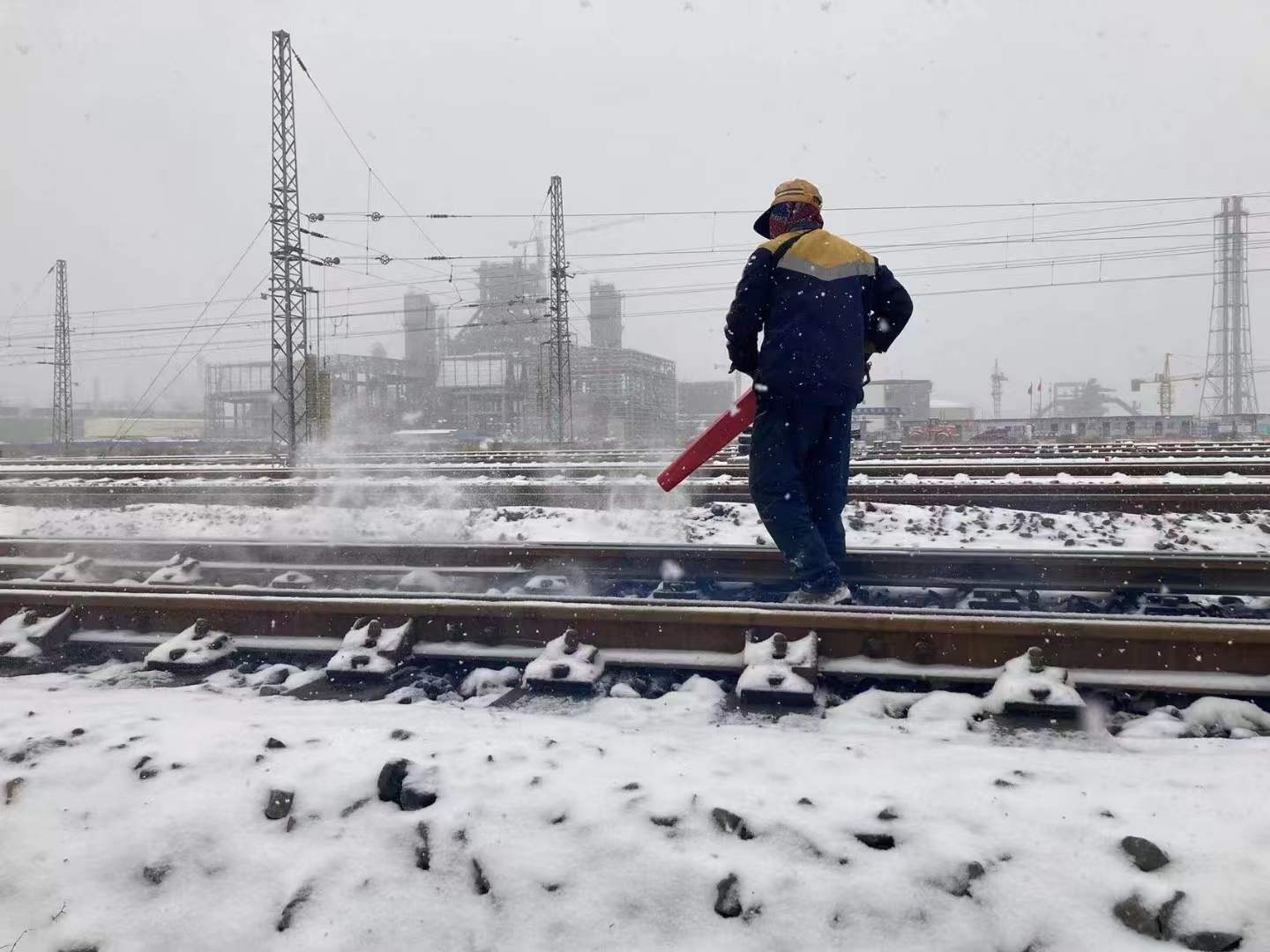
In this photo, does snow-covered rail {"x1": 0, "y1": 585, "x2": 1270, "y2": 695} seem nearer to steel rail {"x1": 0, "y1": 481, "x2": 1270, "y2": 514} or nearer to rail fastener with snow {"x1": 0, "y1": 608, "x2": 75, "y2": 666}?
rail fastener with snow {"x1": 0, "y1": 608, "x2": 75, "y2": 666}

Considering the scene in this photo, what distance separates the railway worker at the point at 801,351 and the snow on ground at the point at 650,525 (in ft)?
6.13

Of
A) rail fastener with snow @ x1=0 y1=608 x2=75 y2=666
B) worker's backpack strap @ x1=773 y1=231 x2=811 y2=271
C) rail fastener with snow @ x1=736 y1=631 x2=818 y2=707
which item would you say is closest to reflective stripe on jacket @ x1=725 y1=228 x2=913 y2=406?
worker's backpack strap @ x1=773 y1=231 x2=811 y2=271

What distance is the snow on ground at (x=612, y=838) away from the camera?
59.0 inches

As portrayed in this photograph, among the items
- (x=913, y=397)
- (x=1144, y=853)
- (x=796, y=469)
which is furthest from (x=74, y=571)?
(x=913, y=397)

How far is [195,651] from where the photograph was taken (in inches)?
125

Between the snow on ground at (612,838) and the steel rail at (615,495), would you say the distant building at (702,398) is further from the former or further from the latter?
the snow on ground at (612,838)

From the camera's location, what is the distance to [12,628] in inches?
134

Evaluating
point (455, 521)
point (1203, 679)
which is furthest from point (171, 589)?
point (1203, 679)

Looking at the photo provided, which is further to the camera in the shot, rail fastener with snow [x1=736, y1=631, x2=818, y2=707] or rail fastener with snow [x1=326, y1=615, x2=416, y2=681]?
rail fastener with snow [x1=326, y1=615, x2=416, y2=681]

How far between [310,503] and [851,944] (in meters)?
7.93

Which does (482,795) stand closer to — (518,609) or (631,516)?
(518,609)

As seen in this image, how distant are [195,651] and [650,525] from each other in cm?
414

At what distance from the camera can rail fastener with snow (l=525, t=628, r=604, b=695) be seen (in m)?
2.76

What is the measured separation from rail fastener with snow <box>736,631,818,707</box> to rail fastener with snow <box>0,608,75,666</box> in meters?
2.88
